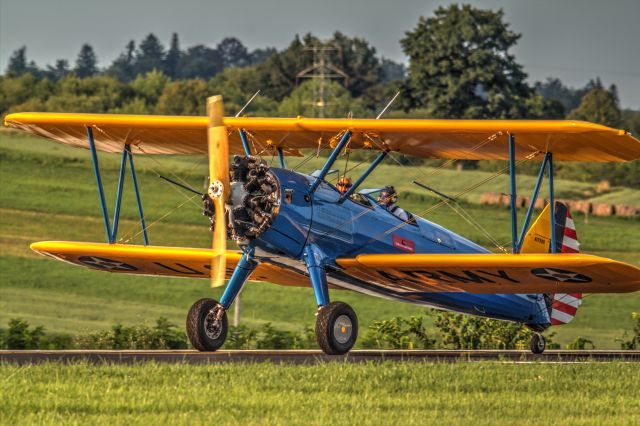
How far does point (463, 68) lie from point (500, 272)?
7869 centimetres

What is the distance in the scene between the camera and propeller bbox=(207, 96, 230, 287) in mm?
16359

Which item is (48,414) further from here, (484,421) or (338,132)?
(338,132)

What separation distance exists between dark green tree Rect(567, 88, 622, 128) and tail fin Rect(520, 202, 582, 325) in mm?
85413

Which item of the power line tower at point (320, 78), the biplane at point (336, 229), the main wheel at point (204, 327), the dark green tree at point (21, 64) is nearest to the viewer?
the biplane at point (336, 229)

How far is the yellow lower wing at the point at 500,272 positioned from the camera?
17047mm

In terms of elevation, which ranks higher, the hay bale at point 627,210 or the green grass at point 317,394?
the hay bale at point 627,210

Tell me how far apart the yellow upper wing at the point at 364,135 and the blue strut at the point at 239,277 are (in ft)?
5.93

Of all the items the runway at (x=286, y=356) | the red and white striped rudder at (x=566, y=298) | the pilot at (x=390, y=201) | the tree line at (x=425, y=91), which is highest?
the tree line at (x=425, y=91)

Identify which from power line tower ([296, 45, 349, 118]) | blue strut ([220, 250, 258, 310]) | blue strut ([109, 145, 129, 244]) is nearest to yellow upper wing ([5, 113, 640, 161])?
blue strut ([109, 145, 129, 244])

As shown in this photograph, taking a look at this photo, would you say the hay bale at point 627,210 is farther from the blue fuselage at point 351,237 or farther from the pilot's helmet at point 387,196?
the pilot's helmet at point 387,196

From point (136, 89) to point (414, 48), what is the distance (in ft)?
68.0

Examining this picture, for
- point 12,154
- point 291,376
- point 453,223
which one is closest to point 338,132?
point 291,376

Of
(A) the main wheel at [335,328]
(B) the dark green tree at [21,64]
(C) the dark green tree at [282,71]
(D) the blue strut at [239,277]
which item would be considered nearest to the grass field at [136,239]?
(D) the blue strut at [239,277]

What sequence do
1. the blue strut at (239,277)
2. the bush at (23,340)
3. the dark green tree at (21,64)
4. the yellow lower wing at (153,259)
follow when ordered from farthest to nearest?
the dark green tree at (21,64) → the bush at (23,340) → the yellow lower wing at (153,259) → the blue strut at (239,277)
